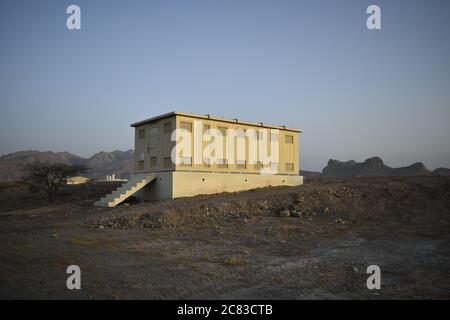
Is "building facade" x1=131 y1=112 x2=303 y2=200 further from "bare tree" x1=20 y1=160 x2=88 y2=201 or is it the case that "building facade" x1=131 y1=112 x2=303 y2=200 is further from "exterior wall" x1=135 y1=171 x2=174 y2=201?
"bare tree" x1=20 y1=160 x2=88 y2=201

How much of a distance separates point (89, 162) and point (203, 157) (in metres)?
174

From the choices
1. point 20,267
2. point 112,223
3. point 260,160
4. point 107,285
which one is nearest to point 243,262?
point 107,285

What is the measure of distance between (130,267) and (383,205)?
1543 cm

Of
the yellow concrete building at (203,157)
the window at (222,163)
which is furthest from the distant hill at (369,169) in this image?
the window at (222,163)

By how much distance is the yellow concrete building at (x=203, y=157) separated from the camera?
24.5 meters

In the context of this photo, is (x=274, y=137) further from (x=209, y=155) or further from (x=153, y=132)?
(x=153, y=132)

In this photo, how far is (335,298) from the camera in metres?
6.68

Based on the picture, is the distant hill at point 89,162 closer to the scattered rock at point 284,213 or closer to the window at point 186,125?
the window at point 186,125

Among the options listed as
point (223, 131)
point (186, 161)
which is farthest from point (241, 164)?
point (186, 161)

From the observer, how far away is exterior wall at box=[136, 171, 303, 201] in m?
24.0

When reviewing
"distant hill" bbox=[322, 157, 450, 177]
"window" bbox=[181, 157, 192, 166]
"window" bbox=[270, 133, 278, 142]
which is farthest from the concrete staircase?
"distant hill" bbox=[322, 157, 450, 177]

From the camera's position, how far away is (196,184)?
25.1m

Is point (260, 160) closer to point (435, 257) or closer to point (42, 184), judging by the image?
point (435, 257)

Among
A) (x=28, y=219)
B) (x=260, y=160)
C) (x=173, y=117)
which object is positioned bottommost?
(x=28, y=219)
